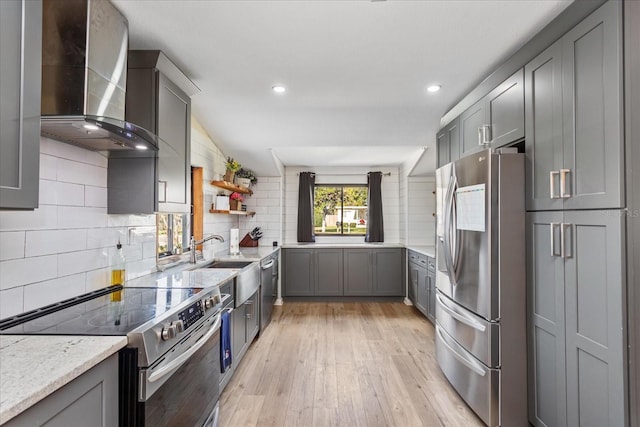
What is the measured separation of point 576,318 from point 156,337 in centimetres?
186

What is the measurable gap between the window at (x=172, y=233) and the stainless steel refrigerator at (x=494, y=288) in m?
2.40

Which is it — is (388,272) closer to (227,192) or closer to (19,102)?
(227,192)

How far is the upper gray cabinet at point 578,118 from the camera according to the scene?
1.24m

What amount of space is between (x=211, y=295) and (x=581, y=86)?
2187 mm

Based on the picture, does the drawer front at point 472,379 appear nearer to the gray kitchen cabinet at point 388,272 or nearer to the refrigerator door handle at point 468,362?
the refrigerator door handle at point 468,362

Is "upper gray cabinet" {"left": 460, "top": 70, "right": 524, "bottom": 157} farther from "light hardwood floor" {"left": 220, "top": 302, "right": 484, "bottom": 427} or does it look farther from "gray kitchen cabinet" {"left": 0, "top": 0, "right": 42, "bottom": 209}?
"gray kitchen cabinet" {"left": 0, "top": 0, "right": 42, "bottom": 209}

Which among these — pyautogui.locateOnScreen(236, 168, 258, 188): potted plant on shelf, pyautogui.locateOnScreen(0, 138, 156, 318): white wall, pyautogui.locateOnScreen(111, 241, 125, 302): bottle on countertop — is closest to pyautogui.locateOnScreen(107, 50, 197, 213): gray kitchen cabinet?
pyautogui.locateOnScreen(0, 138, 156, 318): white wall

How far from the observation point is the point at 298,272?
4930mm

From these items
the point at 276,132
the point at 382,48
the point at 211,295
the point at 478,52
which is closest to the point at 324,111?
the point at 276,132

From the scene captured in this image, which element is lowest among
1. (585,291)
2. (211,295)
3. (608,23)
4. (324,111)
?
(211,295)

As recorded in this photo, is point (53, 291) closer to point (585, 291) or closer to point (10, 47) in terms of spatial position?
point (10, 47)

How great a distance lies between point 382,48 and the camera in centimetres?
194

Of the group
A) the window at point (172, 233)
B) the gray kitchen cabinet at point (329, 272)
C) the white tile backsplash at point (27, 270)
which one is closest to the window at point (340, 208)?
the gray kitchen cabinet at point (329, 272)

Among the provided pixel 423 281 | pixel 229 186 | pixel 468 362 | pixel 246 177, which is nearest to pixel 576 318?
pixel 468 362
